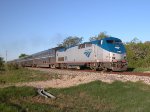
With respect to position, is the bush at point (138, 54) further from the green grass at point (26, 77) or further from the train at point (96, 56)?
the green grass at point (26, 77)

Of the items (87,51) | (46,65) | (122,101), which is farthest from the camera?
(46,65)

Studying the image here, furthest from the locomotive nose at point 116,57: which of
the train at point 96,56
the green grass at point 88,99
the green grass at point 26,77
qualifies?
the green grass at point 88,99

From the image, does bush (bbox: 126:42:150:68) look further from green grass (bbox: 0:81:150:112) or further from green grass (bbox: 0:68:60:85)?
green grass (bbox: 0:81:150:112)

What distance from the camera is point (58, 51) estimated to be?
5019cm

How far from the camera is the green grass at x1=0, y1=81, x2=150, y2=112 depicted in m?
13.4

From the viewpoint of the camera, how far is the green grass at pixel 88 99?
528 inches

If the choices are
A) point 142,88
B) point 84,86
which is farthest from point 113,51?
point 142,88

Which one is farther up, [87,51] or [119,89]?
[87,51]

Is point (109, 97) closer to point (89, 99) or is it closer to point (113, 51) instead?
point (89, 99)

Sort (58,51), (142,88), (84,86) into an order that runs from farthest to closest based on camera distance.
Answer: (58,51)
(84,86)
(142,88)

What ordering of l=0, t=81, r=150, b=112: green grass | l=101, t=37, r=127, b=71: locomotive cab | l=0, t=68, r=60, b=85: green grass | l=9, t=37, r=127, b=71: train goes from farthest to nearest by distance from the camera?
1. l=9, t=37, r=127, b=71: train
2. l=101, t=37, r=127, b=71: locomotive cab
3. l=0, t=68, r=60, b=85: green grass
4. l=0, t=81, r=150, b=112: green grass

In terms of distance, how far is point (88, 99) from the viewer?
17.2 meters

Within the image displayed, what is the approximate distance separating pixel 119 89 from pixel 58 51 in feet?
105

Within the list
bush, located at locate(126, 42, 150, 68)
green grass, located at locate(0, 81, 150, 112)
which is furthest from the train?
bush, located at locate(126, 42, 150, 68)
